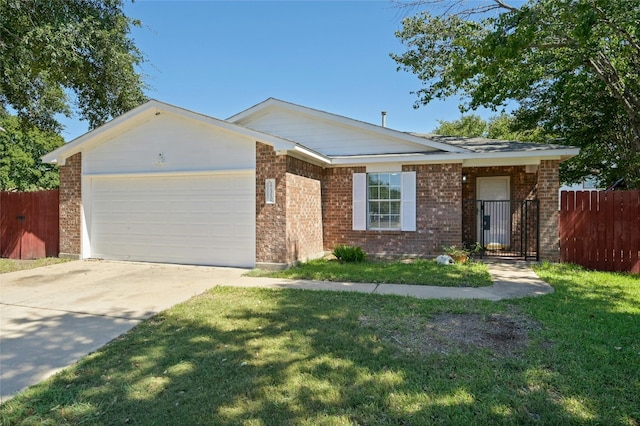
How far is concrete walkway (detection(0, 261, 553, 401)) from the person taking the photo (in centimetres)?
402

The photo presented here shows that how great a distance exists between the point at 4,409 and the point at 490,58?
10.2 metres

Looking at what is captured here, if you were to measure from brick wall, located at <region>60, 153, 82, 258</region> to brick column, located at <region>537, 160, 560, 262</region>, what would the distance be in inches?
487

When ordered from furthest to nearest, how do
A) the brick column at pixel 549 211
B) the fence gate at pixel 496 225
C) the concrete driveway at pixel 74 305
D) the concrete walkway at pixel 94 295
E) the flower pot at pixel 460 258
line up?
the fence gate at pixel 496 225
the brick column at pixel 549 211
the flower pot at pixel 460 258
the concrete walkway at pixel 94 295
the concrete driveway at pixel 74 305

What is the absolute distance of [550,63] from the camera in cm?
1095

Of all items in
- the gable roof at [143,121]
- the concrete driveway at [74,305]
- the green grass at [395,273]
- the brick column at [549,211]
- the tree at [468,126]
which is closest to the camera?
the concrete driveway at [74,305]

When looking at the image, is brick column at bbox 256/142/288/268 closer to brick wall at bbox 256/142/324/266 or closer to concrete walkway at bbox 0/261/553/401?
brick wall at bbox 256/142/324/266

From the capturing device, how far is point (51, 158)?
34.9ft

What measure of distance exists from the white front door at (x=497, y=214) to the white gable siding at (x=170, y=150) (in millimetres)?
7310

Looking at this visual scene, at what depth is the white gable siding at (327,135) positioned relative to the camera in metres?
11.0

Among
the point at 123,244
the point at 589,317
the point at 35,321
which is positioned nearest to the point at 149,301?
the point at 35,321

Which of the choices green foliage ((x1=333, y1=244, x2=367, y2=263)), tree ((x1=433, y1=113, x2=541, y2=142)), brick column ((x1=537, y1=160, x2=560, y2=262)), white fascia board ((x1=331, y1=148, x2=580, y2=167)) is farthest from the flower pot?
tree ((x1=433, y1=113, x2=541, y2=142))

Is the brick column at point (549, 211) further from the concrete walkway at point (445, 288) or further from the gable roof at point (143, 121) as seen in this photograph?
the gable roof at point (143, 121)

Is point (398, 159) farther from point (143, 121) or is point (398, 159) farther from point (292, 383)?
point (292, 383)

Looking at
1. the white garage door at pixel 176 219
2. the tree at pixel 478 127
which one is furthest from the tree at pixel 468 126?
the white garage door at pixel 176 219
